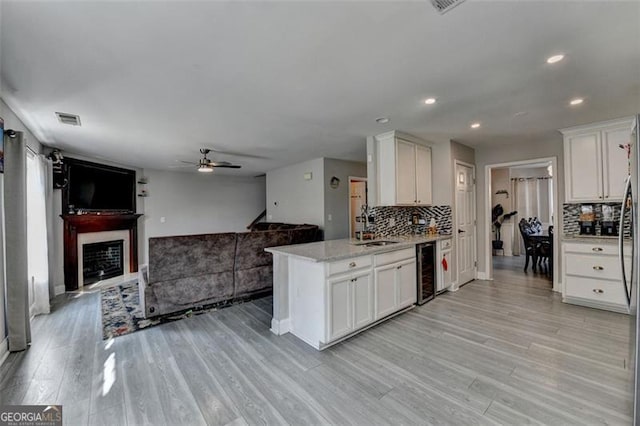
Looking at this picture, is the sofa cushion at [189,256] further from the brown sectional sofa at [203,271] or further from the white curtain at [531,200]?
the white curtain at [531,200]

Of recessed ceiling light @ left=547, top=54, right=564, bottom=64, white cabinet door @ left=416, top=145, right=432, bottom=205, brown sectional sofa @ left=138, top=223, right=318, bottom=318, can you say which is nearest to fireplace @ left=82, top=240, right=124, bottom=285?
brown sectional sofa @ left=138, top=223, right=318, bottom=318

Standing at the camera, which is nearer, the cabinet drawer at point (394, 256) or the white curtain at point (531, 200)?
the cabinet drawer at point (394, 256)

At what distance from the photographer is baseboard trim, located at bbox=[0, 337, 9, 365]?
2.40 metres

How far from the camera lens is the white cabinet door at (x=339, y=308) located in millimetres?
2529

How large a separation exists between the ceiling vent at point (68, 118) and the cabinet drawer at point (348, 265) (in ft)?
11.0

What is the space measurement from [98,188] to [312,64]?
540 cm

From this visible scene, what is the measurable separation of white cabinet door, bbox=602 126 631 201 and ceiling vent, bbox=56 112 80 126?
6.56 meters

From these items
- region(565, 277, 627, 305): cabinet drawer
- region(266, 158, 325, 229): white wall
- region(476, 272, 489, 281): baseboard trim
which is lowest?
region(476, 272, 489, 281): baseboard trim

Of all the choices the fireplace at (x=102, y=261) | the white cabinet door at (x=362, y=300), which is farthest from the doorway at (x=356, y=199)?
A: the fireplace at (x=102, y=261)

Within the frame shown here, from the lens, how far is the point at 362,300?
2.82m

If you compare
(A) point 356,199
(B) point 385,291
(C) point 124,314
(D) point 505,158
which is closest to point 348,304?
(B) point 385,291

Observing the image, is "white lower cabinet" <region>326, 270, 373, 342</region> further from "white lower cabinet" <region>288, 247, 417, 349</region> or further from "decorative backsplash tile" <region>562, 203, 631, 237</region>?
"decorative backsplash tile" <region>562, 203, 631, 237</region>

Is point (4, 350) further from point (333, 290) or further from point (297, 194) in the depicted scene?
point (297, 194)

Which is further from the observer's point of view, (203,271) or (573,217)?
(573,217)
